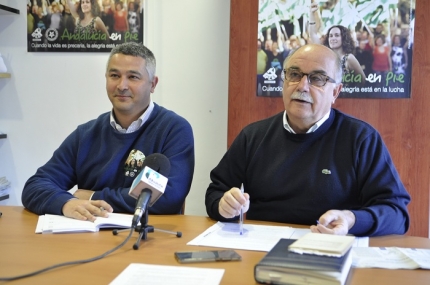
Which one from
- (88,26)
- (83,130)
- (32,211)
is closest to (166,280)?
(32,211)

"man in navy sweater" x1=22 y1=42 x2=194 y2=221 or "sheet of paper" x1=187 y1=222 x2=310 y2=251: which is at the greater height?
"man in navy sweater" x1=22 y1=42 x2=194 y2=221

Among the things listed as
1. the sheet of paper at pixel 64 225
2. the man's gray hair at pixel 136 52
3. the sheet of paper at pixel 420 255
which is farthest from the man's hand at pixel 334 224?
the man's gray hair at pixel 136 52

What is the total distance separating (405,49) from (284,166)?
3.41 ft

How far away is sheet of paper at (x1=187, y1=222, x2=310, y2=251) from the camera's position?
4.44 ft

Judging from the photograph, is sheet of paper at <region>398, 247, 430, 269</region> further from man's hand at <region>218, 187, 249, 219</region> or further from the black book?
man's hand at <region>218, 187, 249, 219</region>

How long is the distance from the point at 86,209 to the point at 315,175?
33.9 inches

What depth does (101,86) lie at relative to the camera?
316cm

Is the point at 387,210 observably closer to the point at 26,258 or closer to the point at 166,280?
the point at 166,280

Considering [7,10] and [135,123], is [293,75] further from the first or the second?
[7,10]

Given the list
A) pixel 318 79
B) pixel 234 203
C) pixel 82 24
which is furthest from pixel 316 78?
pixel 82 24

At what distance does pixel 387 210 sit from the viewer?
1559 millimetres

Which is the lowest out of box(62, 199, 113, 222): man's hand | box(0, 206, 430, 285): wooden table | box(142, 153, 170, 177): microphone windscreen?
box(0, 206, 430, 285): wooden table

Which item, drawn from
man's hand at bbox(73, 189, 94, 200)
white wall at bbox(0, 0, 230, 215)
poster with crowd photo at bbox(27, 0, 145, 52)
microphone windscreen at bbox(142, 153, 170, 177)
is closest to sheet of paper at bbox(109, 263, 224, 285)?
microphone windscreen at bbox(142, 153, 170, 177)

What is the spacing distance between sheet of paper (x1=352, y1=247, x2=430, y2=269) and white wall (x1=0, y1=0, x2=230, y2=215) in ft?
5.65
